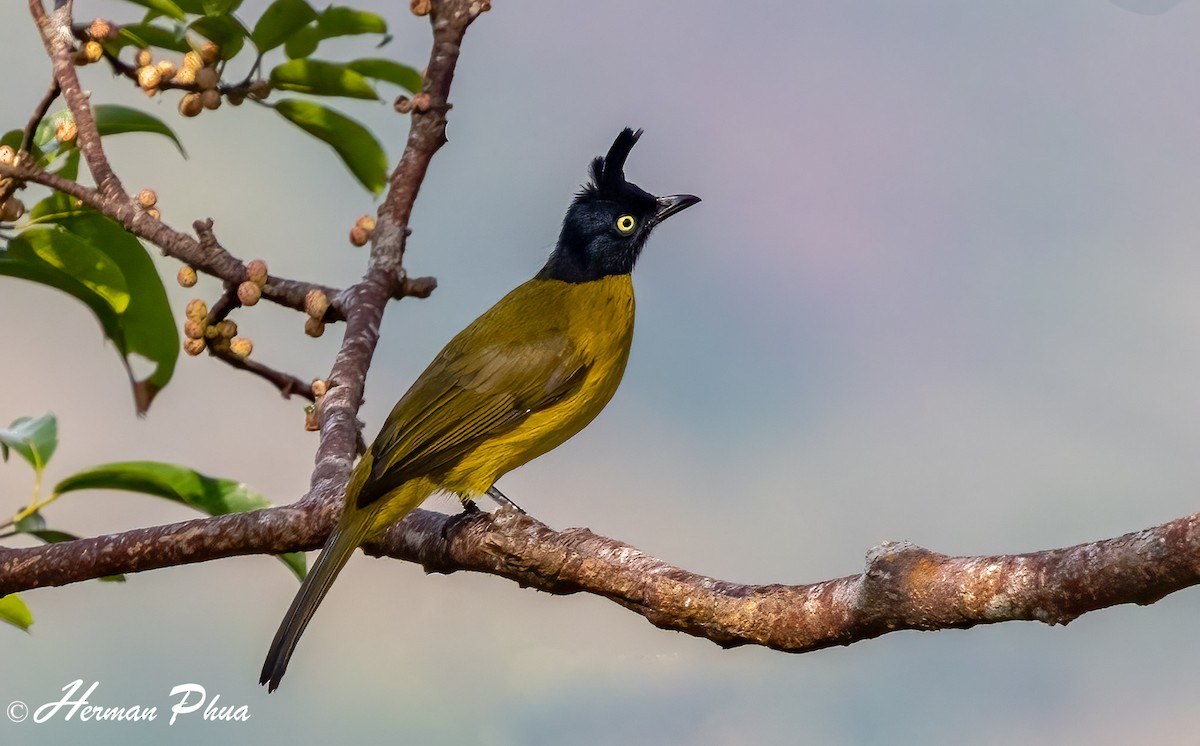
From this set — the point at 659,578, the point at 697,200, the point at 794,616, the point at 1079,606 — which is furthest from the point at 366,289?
the point at 1079,606

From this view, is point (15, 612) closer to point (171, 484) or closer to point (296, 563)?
point (171, 484)

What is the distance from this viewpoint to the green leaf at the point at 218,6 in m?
3.90

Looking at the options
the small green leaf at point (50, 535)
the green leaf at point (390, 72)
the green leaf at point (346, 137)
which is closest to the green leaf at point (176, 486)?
the small green leaf at point (50, 535)

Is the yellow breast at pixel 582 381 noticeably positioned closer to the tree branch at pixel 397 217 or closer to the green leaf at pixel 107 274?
the tree branch at pixel 397 217

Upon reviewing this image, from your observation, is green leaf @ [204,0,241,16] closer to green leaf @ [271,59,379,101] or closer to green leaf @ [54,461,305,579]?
green leaf @ [271,59,379,101]

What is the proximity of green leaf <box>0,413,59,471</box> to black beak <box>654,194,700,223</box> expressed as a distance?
85.1 inches

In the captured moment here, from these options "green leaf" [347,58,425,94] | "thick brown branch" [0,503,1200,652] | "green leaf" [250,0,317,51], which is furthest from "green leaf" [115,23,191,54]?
"thick brown branch" [0,503,1200,652]

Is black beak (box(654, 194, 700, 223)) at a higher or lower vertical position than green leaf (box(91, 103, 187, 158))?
lower

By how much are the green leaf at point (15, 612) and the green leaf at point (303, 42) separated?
1932mm

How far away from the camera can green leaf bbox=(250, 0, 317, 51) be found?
13.2ft

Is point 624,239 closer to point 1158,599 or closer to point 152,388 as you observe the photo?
point 152,388

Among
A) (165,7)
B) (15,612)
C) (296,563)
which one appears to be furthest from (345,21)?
(15,612)

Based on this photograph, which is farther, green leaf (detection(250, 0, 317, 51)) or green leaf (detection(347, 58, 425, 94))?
green leaf (detection(347, 58, 425, 94))

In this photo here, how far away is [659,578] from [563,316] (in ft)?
5.25
